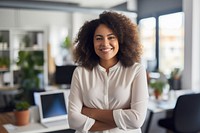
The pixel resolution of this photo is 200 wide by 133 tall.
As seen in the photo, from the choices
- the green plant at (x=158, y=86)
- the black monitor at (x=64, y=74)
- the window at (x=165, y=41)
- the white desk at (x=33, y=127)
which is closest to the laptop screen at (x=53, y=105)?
the white desk at (x=33, y=127)

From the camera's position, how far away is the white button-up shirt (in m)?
1.38

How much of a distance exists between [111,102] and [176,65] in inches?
167

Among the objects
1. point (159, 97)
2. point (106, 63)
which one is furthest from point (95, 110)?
point (159, 97)

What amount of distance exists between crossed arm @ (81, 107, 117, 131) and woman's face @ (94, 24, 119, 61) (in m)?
0.31

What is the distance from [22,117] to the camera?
8.00 ft

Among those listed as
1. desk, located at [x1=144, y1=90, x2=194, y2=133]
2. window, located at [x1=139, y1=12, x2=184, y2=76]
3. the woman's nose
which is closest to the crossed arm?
the woman's nose

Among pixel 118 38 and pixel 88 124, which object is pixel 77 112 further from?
pixel 118 38

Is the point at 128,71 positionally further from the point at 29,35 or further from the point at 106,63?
the point at 29,35

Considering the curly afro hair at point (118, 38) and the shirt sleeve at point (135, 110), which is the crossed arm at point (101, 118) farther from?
the curly afro hair at point (118, 38)

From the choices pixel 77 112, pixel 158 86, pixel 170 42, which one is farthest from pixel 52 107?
pixel 170 42

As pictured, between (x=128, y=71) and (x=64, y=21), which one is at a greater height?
(x=64, y=21)

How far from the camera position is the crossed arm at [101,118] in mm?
1367

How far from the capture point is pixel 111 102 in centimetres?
139

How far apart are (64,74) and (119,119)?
360cm
